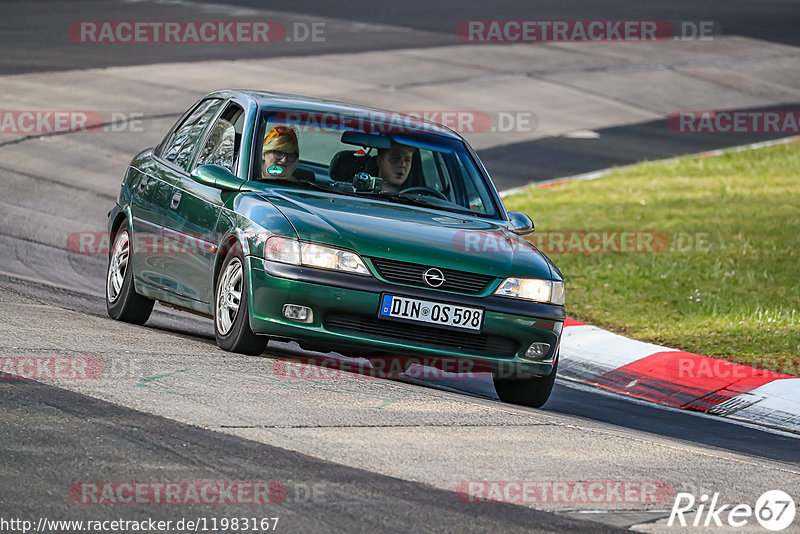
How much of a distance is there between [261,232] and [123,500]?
294 cm

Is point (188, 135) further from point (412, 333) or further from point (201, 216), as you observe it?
point (412, 333)

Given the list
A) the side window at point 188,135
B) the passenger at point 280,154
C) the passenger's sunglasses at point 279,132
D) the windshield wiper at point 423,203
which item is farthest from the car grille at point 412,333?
the side window at point 188,135

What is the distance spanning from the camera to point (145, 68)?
2455 centimetres

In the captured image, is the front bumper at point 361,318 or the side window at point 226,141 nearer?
the front bumper at point 361,318

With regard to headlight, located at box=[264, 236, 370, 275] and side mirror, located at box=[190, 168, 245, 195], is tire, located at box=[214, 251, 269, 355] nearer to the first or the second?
headlight, located at box=[264, 236, 370, 275]

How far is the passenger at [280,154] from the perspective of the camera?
28.2 feet

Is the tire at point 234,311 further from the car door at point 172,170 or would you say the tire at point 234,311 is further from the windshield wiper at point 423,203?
the windshield wiper at point 423,203

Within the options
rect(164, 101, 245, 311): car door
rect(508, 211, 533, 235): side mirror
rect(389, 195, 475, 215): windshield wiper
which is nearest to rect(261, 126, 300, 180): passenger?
rect(164, 101, 245, 311): car door

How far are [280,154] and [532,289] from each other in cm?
186

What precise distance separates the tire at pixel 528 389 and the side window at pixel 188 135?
2.62m

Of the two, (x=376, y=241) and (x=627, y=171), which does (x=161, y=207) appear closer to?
(x=376, y=241)

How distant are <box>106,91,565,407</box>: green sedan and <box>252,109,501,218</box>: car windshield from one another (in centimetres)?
1

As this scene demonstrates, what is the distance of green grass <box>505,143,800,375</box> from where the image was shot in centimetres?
1159

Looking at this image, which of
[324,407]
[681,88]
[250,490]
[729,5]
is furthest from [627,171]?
[729,5]
